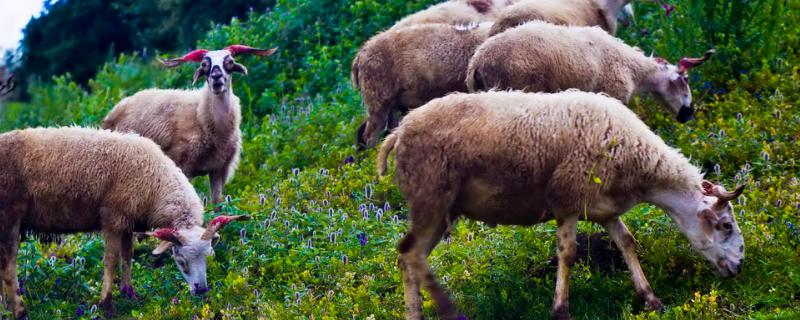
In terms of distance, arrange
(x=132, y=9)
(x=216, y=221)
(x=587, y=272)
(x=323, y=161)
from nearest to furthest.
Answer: (x=587, y=272), (x=216, y=221), (x=323, y=161), (x=132, y=9)

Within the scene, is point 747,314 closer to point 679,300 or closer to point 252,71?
point 679,300

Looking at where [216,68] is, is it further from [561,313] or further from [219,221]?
[561,313]

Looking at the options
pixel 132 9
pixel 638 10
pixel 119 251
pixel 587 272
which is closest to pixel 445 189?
pixel 587 272

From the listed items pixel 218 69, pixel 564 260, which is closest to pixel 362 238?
pixel 564 260

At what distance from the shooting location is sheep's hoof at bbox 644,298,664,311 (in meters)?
7.86

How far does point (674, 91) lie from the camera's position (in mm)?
11078

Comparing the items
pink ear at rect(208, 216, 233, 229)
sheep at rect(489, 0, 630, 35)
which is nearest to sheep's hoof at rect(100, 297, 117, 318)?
pink ear at rect(208, 216, 233, 229)

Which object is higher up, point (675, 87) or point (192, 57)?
point (192, 57)

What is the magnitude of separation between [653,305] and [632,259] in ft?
1.16

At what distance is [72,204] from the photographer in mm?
9633

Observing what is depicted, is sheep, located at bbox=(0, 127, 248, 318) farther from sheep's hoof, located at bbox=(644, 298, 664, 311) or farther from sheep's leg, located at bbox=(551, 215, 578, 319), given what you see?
sheep's hoof, located at bbox=(644, 298, 664, 311)

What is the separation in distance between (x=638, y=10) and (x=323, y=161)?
191 inches

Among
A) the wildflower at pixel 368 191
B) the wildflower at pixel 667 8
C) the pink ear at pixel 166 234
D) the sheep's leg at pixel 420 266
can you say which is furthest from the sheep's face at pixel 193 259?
the wildflower at pixel 667 8

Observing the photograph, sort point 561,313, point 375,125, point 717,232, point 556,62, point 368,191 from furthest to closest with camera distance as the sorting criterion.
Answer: point 375,125 → point 368,191 → point 556,62 → point 717,232 → point 561,313
